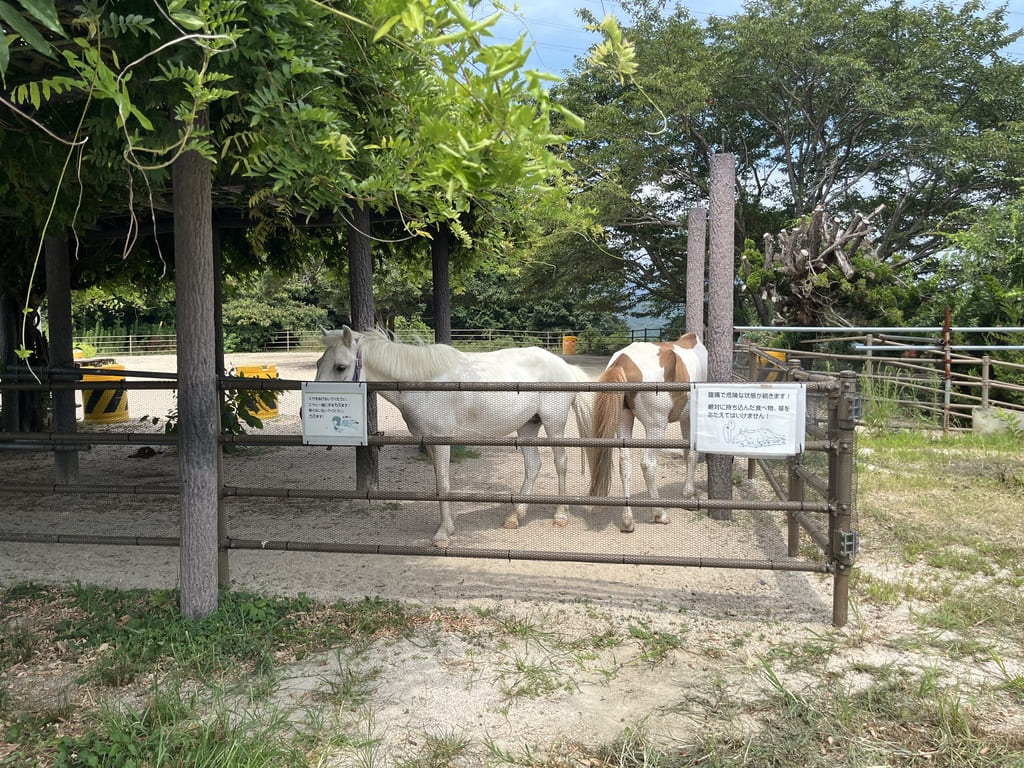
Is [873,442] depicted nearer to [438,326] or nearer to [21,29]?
[438,326]

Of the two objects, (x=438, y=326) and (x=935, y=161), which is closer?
(x=438, y=326)

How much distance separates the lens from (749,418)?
11.2 feet

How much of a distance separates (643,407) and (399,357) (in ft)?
6.52

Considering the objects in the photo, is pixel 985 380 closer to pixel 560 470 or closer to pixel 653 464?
pixel 653 464

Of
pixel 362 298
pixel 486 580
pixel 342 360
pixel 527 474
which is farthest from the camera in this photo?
pixel 362 298

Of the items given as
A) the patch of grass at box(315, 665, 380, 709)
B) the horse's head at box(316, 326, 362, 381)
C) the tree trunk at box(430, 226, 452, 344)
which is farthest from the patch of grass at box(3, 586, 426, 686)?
the tree trunk at box(430, 226, 452, 344)

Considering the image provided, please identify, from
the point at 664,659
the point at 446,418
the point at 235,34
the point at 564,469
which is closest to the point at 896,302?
the point at 564,469

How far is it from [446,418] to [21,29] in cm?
335

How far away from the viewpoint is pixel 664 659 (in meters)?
3.01

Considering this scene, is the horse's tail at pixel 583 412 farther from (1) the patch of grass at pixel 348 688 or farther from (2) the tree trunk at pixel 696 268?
(1) the patch of grass at pixel 348 688

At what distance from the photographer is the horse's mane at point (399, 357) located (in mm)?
4441

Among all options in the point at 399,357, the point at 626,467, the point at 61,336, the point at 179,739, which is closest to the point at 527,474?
the point at 626,467

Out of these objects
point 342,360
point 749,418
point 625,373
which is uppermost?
point 342,360

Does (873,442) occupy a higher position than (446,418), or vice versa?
(446,418)
